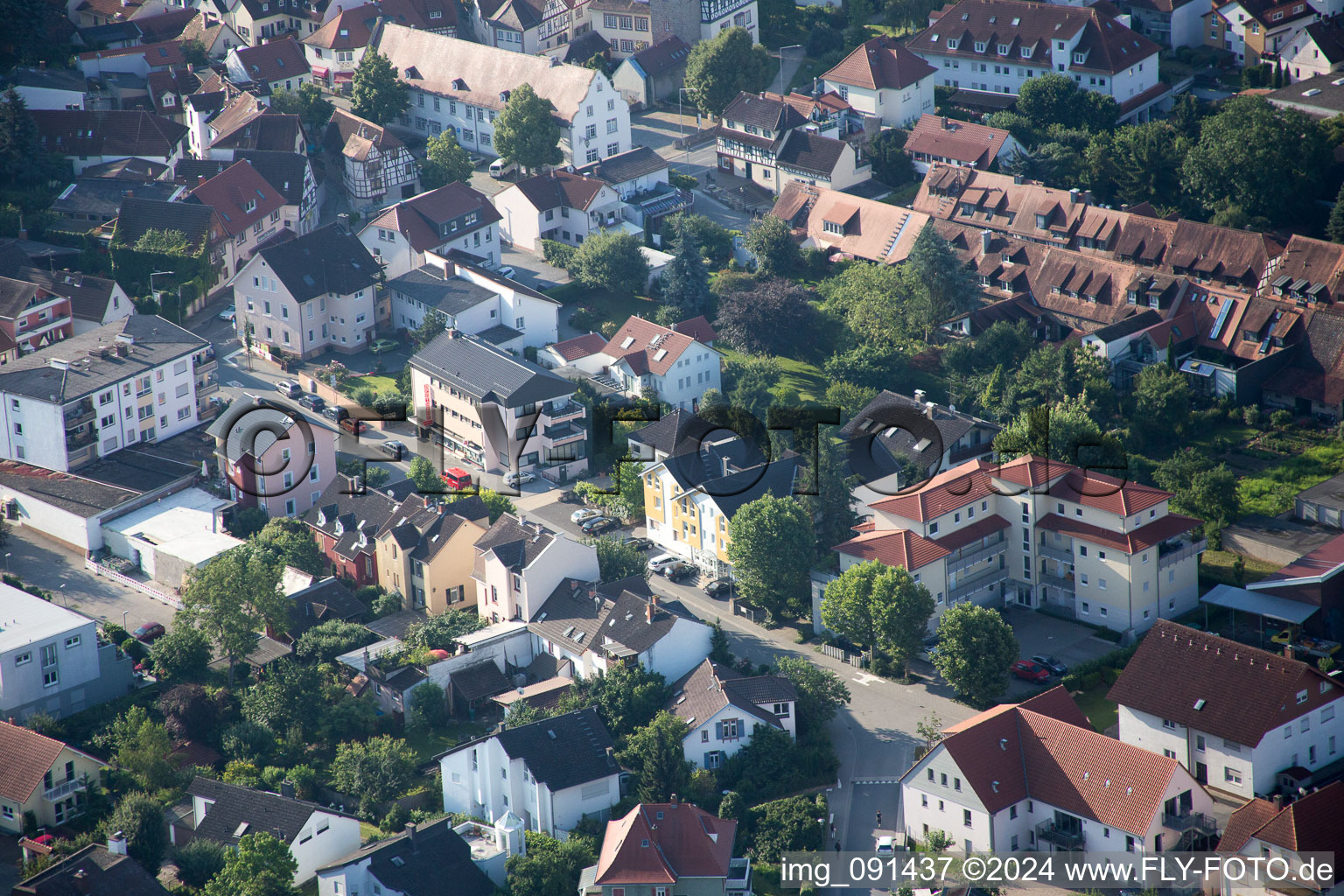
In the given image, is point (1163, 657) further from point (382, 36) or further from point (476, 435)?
point (382, 36)

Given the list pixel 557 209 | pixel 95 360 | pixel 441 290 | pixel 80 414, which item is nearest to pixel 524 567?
pixel 80 414

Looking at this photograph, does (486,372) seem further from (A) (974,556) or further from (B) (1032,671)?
(B) (1032,671)

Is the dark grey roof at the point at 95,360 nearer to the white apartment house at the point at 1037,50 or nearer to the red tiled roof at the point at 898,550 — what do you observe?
the red tiled roof at the point at 898,550

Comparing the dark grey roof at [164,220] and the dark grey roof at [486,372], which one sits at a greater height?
the dark grey roof at [164,220]

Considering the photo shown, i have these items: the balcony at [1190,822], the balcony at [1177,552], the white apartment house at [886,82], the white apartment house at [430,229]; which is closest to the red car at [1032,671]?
the balcony at [1177,552]

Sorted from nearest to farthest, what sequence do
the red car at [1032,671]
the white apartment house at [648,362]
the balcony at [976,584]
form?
1. the red car at [1032,671]
2. the balcony at [976,584]
3. the white apartment house at [648,362]
